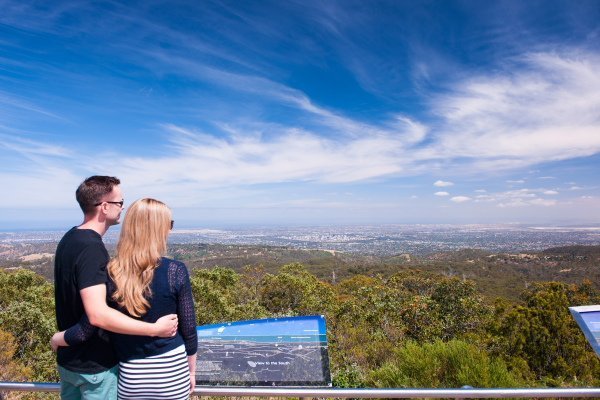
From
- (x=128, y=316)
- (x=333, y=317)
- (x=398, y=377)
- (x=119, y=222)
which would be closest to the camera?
(x=128, y=316)

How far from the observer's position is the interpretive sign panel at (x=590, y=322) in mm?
2396

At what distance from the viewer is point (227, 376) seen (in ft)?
7.78

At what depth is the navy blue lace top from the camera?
1631mm

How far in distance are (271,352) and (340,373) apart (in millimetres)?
4180

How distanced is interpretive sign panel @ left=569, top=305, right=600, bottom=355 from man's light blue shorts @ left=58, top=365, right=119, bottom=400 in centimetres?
273

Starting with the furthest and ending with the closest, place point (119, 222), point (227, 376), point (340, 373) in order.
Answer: point (340, 373) < point (227, 376) < point (119, 222)

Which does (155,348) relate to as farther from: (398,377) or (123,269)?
(398,377)

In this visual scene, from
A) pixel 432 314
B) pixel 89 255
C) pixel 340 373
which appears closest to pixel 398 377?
pixel 340 373

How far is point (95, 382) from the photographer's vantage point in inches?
67.8

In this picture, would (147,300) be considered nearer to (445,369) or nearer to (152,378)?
(152,378)

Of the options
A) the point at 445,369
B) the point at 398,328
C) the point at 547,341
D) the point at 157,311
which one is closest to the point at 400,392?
the point at 157,311

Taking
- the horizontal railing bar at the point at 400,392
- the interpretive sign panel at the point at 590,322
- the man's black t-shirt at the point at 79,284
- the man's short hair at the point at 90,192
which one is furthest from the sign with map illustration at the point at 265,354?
the interpretive sign panel at the point at 590,322

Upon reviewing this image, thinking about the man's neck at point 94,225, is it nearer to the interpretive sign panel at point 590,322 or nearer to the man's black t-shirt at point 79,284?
the man's black t-shirt at point 79,284

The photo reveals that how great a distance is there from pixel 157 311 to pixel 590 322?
267cm
